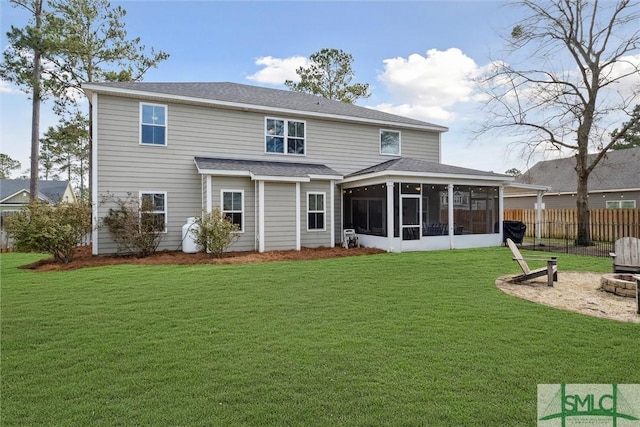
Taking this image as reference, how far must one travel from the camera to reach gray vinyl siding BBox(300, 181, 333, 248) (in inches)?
509

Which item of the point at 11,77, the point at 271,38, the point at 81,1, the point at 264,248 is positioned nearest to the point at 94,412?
the point at 264,248

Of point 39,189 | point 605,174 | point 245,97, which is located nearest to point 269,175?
point 245,97

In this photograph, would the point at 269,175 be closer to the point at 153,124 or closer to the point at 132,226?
the point at 153,124

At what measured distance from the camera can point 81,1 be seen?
17.1 metres

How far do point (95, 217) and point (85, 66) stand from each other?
1083 cm

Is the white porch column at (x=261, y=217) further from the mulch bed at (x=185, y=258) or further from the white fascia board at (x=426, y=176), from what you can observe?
the white fascia board at (x=426, y=176)

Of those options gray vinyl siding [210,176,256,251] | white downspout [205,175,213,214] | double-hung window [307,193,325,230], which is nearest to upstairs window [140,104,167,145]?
white downspout [205,175,213,214]

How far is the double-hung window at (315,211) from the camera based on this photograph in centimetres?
1310

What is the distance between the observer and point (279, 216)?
40.4ft

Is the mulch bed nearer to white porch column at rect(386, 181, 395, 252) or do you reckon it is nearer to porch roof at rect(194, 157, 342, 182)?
white porch column at rect(386, 181, 395, 252)

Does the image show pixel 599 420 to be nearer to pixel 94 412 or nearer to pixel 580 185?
pixel 94 412

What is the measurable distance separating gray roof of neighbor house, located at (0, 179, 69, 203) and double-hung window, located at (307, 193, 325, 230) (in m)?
23.7

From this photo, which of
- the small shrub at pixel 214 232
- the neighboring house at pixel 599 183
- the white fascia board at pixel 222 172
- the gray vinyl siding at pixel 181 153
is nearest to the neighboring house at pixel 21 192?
the gray vinyl siding at pixel 181 153

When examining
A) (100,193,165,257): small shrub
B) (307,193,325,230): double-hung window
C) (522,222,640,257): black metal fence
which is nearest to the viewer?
(100,193,165,257): small shrub
